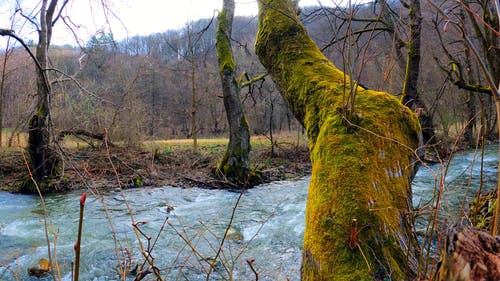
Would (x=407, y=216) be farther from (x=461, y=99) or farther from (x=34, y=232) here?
(x=461, y=99)

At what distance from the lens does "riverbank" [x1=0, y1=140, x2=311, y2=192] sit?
10.1m

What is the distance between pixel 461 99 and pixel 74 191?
17.6 meters

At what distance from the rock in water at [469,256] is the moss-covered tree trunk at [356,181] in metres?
0.68

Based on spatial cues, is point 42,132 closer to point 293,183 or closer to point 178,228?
point 178,228

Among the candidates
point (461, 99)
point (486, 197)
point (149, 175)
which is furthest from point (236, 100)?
point (461, 99)

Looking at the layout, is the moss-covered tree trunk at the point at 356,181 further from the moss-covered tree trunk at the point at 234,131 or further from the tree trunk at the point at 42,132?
the tree trunk at the point at 42,132

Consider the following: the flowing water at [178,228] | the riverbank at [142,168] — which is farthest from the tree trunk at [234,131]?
the flowing water at [178,228]

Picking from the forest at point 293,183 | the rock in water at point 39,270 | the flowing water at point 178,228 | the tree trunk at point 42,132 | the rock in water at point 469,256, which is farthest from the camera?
the tree trunk at point 42,132

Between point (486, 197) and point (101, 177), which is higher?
point (486, 197)

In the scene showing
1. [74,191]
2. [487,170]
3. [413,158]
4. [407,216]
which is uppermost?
[413,158]

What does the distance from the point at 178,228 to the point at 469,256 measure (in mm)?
5774

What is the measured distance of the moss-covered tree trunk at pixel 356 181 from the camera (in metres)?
2.05

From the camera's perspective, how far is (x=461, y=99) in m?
17.5

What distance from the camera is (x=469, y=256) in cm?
101
